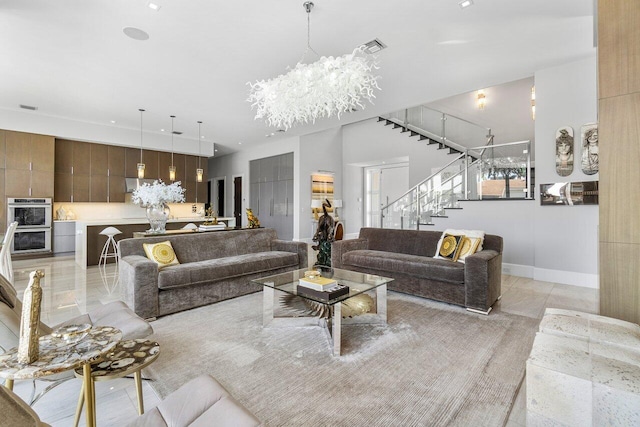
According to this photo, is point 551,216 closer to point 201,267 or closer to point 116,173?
point 201,267

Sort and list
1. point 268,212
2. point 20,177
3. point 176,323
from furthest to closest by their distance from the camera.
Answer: point 268,212, point 20,177, point 176,323

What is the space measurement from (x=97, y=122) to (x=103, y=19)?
16.2 feet

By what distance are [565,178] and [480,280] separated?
2559 millimetres

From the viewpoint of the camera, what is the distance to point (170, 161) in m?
8.70

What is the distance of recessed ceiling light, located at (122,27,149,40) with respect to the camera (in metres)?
3.37

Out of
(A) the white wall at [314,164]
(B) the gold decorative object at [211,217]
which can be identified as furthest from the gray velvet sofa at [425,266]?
(A) the white wall at [314,164]

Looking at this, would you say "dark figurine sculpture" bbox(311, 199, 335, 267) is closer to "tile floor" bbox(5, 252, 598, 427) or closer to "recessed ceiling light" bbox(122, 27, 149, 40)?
"tile floor" bbox(5, 252, 598, 427)

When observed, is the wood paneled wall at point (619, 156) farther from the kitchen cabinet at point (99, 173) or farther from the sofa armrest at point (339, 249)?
the kitchen cabinet at point (99, 173)

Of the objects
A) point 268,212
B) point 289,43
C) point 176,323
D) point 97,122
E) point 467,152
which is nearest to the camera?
point 176,323

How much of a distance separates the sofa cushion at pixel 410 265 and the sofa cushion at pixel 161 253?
2313 millimetres

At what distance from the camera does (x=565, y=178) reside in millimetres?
4473

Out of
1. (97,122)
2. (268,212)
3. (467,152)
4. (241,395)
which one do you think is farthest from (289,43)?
(268,212)

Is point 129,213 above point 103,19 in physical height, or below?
below

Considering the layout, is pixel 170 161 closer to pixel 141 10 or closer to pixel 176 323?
pixel 141 10
